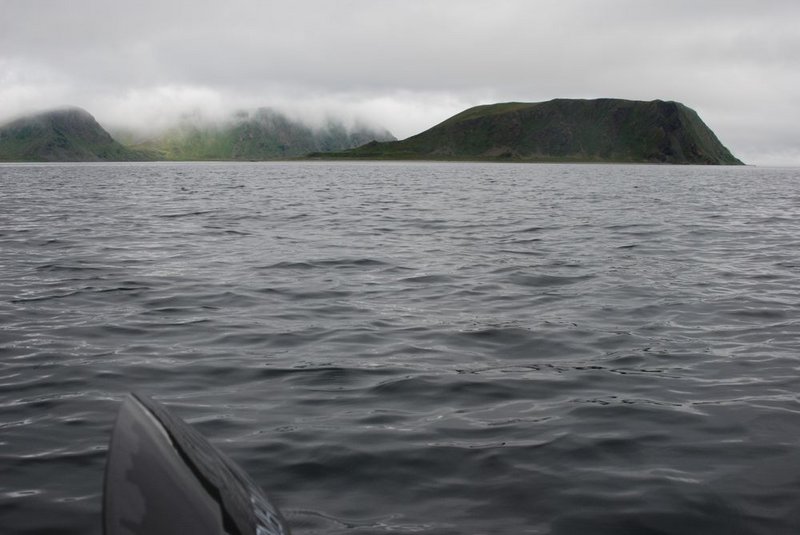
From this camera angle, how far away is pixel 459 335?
1036 centimetres

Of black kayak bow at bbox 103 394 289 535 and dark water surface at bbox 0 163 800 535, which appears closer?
black kayak bow at bbox 103 394 289 535

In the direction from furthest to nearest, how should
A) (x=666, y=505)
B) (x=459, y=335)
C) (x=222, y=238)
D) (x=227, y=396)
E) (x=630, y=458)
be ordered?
(x=222, y=238) → (x=459, y=335) → (x=227, y=396) → (x=630, y=458) → (x=666, y=505)

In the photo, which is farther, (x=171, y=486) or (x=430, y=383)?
(x=430, y=383)

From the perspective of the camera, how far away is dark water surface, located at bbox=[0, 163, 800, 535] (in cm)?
539

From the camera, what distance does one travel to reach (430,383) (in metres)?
8.16

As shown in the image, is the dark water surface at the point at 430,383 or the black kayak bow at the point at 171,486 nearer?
the black kayak bow at the point at 171,486

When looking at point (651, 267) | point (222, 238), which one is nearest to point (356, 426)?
point (651, 267)

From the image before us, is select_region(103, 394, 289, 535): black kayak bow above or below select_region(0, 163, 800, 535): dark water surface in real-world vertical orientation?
above

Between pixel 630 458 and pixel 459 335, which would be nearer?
pixel 630 458

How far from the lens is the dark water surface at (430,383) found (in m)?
5.39

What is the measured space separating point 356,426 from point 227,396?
5.32ft

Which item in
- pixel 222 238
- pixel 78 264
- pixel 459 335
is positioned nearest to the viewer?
pixel 459 335

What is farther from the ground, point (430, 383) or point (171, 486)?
point (171, 486)

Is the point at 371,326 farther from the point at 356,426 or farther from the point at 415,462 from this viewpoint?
the point at 415,462
